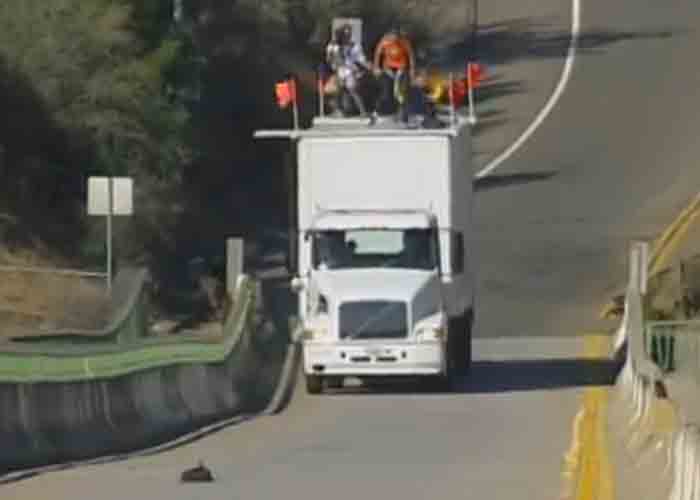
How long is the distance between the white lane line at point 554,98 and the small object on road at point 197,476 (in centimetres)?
4257

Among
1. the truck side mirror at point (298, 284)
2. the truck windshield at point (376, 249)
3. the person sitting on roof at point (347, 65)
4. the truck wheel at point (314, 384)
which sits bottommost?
the truck wheel at point (314, 384)

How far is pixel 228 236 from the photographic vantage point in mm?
55625

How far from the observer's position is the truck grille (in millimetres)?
33000

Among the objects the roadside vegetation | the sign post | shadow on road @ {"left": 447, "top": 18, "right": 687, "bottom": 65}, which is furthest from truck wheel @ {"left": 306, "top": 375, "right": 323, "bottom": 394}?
shadow on road @ {"left": 447, "top": 18, "right": 687, "bottom": 65}

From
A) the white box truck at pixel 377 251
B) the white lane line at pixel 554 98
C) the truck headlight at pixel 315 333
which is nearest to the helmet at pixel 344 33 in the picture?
the white box truck at pixel 377 251

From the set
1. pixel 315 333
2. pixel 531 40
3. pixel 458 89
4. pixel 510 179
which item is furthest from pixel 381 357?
pixel 531 40

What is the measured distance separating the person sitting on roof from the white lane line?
2154 centimetres

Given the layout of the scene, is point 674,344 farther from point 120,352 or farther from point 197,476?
point 197,476

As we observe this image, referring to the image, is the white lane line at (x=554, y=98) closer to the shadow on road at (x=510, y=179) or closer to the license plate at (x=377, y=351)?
the shadow on road at (x=510, y=179)

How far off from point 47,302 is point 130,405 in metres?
16.2

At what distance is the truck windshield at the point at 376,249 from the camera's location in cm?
3400

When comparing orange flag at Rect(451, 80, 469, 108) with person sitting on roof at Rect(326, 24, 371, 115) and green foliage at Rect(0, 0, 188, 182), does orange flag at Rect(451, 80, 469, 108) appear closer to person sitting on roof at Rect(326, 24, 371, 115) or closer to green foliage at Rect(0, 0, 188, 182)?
person sitting on roof at Rect(326, 24, 371, 115)

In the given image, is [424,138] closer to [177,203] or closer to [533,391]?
[533,391]

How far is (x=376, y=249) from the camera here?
111 feet
